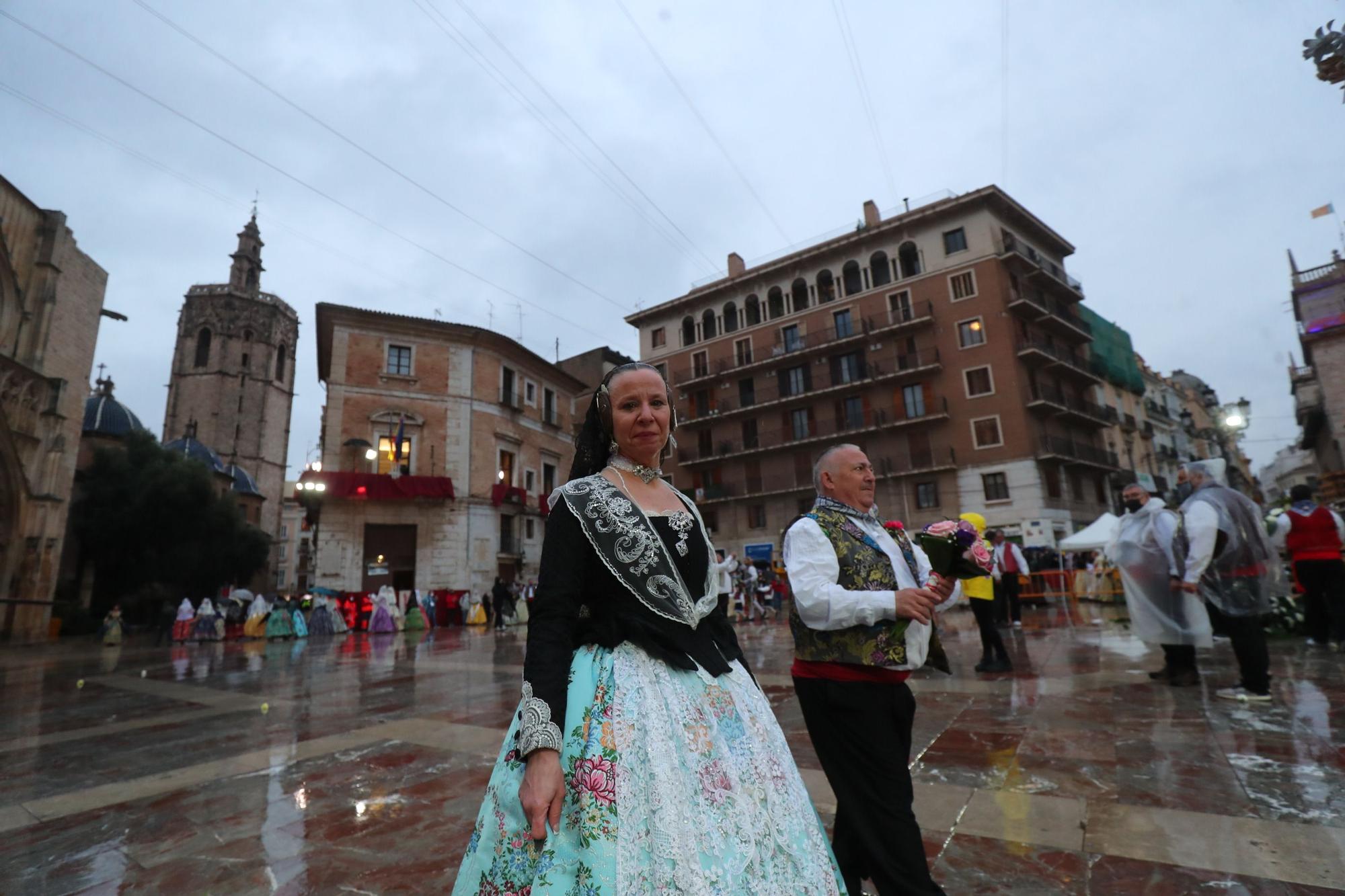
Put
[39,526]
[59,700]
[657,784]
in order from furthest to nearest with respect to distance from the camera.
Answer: [39,526] < [59,700] < [657,784]

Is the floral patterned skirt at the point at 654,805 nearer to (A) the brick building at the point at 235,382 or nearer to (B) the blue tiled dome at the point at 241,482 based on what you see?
(B) the blue tiled dome at the point at 241,482

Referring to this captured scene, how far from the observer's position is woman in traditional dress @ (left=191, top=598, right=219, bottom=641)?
57.8 feet

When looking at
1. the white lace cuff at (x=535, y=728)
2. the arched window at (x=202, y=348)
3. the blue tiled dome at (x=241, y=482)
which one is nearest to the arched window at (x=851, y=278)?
the white lace cuff at (x=535, y=728)

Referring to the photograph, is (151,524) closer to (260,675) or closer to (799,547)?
(260,675)

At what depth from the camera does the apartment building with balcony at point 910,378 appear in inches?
1044

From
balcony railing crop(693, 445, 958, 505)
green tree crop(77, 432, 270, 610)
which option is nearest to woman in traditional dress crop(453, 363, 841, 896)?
balcony railing crop(693, 445, 958, 505)

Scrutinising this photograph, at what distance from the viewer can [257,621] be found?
1838 cm

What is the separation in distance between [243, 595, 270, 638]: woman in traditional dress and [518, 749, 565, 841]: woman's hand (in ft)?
70.0

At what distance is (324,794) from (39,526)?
22642 mm

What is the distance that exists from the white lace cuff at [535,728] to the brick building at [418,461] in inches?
893

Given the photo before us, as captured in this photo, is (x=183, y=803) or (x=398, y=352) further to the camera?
(x=398, y=352)

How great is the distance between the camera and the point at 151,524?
2559cm

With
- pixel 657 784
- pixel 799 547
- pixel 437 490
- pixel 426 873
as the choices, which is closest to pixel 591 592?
pixel 657 784

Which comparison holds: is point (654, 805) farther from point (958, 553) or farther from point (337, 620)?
point (337, 620)
